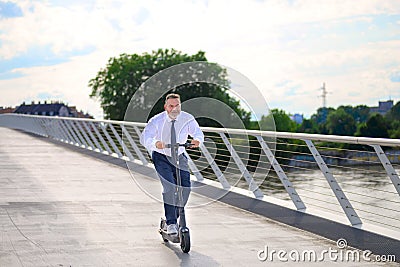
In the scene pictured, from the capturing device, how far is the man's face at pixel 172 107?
7852mm

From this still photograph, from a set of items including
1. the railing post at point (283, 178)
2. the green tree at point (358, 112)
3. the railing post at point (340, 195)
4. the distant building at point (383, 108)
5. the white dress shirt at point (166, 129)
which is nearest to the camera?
the white dress shirt at point (166, 129)

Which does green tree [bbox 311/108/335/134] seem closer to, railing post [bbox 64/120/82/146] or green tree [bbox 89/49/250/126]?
green tree [bbox 89/49/250/126]

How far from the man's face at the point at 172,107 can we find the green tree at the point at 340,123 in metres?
111

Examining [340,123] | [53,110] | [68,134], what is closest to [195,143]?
[68,134]

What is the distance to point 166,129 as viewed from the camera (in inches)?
314

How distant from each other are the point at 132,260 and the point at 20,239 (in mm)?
1670

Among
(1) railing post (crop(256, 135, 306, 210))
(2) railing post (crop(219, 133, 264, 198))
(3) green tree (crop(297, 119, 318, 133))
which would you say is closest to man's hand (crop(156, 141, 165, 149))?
(1) railing post (crop(256, 135, 306, 210))

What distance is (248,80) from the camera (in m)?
8.76

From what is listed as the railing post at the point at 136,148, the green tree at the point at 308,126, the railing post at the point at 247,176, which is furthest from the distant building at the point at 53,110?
the railing post at the point at 247,176

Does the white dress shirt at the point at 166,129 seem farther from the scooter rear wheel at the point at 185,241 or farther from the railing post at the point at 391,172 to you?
the railing post at the point at 391,172

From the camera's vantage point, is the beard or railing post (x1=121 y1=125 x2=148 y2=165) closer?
the beard

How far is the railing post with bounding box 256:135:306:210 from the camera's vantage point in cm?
1033

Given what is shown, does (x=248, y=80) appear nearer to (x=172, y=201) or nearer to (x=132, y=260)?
(x=172, y=201)

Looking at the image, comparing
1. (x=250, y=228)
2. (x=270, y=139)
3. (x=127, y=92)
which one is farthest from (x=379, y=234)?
(x=127, y=92)
